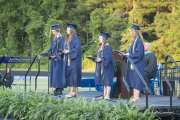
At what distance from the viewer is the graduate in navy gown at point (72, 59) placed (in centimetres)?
1494

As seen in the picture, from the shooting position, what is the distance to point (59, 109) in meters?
12.2

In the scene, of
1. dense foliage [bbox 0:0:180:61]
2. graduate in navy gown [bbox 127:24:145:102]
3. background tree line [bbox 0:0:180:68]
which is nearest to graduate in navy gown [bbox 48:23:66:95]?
graduate in navy gown [bbox 127:24:145:102]

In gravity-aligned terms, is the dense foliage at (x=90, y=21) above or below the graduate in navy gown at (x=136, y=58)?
above

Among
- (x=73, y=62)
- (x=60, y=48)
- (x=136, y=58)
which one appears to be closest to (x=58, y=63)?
(x=60, y=48)

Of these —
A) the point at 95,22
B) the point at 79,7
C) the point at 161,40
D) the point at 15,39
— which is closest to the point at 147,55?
the point at 161,40

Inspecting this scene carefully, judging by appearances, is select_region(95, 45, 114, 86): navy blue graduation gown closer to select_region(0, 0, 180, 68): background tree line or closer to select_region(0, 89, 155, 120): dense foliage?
select_region(0, 89, 155, 120): dense foliage

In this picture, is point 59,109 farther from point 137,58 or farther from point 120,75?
point 120,75

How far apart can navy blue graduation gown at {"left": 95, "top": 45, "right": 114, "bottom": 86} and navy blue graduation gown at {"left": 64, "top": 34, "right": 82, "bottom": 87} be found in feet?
1.71

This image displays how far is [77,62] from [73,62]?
10cm

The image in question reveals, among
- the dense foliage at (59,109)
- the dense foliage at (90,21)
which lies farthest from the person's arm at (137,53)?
the dense foliage at (90,21)

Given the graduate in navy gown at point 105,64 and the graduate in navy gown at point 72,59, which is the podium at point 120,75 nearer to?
the graduate in navy gown at point 105,64

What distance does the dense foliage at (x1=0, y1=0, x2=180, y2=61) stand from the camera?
38500 mm

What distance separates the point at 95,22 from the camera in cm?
4441

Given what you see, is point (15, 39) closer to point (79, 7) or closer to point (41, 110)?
point (79, 7)
